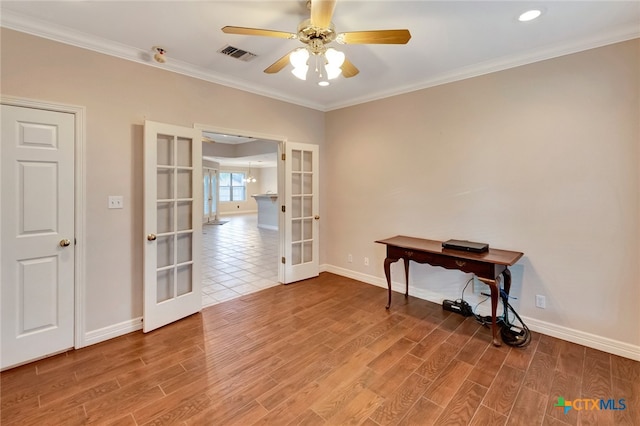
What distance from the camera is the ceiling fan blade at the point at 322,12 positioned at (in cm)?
165

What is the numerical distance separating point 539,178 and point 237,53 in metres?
3.18

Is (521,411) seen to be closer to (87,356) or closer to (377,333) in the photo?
(377,333)

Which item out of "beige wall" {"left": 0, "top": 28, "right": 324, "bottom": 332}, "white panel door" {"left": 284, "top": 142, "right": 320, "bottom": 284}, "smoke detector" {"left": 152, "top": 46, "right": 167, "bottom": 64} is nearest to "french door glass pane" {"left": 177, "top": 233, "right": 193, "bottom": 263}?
"beige wall" {"left": 0, "top": 28, "right": 324, "bottom": 332}

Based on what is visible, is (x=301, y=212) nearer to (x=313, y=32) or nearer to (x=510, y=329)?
(x=313, y=32)

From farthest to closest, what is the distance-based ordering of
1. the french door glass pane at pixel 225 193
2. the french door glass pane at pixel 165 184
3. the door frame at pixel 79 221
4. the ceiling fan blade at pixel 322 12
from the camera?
the french door glass pane at pixel 225 193
the french door glass pane at pixel 165 184
the door frame at pixel 79 221
the ceiling fan blade at pixel 322 12

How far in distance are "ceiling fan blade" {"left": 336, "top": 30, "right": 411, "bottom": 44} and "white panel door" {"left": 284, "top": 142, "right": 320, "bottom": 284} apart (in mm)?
2300

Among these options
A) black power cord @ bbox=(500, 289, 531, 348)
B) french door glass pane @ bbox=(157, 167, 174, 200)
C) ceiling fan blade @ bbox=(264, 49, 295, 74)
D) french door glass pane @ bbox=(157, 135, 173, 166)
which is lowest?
black power cord @ bbox=(500, 289, 531, 348)

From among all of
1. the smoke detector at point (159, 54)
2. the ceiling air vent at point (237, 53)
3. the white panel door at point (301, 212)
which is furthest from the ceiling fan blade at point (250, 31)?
the white panel door at point (301, 212)

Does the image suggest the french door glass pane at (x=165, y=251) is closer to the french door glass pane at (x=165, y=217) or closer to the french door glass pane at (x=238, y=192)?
the french door glass pane at (x=165, y=217)

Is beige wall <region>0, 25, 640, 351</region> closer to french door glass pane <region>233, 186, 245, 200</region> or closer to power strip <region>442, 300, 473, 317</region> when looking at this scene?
power strip <region>442, 300, 473, 317</region>

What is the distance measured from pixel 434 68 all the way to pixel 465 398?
310 cm

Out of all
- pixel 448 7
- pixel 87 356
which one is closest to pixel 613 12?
pixel 448 7

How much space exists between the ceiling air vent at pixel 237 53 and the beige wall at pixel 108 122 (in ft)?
2.11

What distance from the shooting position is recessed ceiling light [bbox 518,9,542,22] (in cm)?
216
